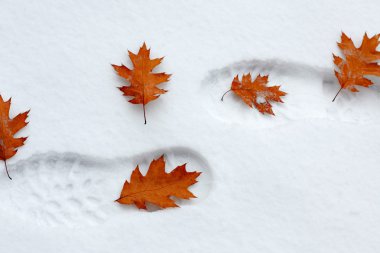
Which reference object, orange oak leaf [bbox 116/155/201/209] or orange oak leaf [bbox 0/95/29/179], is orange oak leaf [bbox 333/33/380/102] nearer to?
orange oak leaf [bbox 116/155/201/209]

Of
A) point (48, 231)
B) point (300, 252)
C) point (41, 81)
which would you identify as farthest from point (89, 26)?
point (300, 252)

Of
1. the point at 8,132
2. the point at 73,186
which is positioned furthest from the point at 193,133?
the point at 8,132

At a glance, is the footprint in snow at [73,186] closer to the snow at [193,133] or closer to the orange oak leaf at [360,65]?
the snow at [193,133]

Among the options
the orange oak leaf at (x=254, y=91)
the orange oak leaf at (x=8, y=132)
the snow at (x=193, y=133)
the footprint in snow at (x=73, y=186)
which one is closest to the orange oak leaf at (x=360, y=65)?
the snow at (x=193, y=133)

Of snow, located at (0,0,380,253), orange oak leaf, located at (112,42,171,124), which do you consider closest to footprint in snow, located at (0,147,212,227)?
snow, located at (0,0,380,253)

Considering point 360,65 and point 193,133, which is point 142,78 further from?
point 360,65

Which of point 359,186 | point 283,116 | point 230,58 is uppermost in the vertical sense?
point 230,58

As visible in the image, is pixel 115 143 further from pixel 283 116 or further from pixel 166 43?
pixel 283 116
